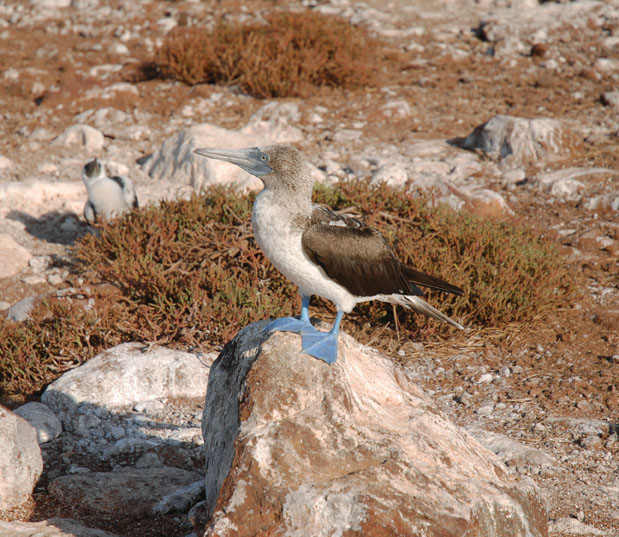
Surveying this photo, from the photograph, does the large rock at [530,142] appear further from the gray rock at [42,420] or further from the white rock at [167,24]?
the white rock at [167,24]

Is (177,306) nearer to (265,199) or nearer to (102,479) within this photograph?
(102,479)

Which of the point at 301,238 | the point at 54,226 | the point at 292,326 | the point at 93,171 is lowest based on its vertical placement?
the point at 54,226

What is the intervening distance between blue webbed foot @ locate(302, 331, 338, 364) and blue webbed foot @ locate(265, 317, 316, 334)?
2.3 inches

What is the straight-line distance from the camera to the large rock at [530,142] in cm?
891

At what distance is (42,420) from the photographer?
191 inches

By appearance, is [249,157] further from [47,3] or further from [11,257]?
[47,3]

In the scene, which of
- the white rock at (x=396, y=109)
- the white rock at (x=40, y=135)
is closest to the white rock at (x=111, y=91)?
the white rock at (x=40, y=135)

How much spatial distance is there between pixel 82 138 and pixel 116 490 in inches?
275

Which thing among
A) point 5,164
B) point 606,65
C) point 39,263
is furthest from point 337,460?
point 606,65

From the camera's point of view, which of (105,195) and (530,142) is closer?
(105,195)

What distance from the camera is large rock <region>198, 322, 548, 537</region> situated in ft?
8.98

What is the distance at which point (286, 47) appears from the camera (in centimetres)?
1063

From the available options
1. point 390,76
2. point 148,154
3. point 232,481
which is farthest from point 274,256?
point 390,76

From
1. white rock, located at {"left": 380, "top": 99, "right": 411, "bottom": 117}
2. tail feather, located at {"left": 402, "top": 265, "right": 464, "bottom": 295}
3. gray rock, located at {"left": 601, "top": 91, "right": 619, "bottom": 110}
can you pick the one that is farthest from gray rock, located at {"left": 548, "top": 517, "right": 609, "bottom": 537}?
gray rock, located at {"left": 601, "top": 91, "right": 619, "bottom": 110}
